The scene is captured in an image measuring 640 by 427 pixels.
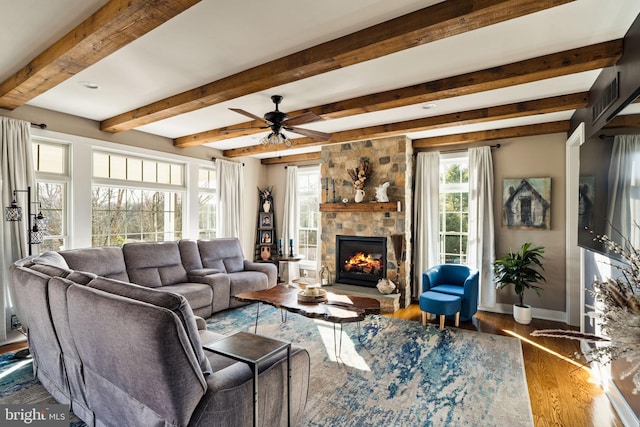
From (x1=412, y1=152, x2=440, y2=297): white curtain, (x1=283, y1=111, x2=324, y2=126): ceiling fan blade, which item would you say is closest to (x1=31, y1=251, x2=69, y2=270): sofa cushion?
(x1=283, y1=111, x2=324, y2=126): ceiling fan blade

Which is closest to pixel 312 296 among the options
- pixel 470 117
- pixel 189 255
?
pixel 189 255

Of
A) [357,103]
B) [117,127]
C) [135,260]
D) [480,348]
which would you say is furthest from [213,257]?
[480,348]

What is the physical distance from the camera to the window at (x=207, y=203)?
598cm

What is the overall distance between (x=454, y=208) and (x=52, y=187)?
5.63m

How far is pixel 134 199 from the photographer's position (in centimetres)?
500

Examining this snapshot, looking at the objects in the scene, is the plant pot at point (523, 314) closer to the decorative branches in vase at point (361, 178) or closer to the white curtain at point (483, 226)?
the white curtain at point (483, 226)

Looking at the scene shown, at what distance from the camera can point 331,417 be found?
7.48 feet

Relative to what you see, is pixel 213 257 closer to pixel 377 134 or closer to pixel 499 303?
pixel 377 134

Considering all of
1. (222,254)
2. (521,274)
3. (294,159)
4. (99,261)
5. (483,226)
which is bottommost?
(521,274)

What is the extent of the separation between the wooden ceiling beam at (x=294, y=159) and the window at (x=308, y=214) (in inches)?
7.8

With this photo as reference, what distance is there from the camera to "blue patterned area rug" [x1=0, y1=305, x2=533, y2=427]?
2.33 metres

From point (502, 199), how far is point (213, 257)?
445cm

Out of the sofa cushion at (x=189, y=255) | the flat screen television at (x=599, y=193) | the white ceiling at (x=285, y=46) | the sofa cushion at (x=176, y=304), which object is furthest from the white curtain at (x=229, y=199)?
the flat screen television at (x=599, y=193)

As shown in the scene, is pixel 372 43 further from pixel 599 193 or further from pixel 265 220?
pixel 265 220
